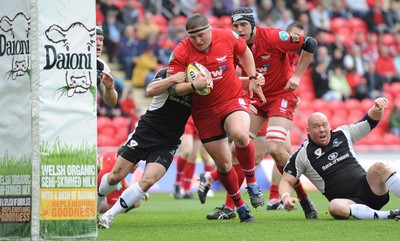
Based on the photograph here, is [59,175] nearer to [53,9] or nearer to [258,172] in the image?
[53,9]

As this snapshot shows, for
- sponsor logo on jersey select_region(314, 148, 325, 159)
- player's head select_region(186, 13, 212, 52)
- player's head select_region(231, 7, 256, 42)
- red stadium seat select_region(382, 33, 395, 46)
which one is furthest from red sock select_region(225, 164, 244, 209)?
red stadium seat select_region(382, 33, 395, 46)

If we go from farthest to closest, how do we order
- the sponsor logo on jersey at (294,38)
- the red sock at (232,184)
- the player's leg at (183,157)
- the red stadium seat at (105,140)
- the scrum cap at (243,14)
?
the red stadium seat at (105,140), the player's leg at (183,157), the sponsor logo on jersey at (294,38), the scrum cap at (243,14), the red sock at (232,184)

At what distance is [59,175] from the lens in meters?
8.28

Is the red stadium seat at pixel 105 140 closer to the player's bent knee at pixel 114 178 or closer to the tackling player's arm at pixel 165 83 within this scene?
the player's bent knee at pixel 114 178

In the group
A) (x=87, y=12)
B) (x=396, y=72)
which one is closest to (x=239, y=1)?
(x=396, y=72)

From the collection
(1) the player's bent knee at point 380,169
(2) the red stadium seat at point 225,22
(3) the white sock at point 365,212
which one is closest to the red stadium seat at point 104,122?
(2) the red stadium seat at point 225,22

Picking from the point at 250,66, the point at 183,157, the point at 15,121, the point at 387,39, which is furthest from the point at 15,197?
the point at 387,39

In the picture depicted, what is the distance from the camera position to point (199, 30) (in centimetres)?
1063

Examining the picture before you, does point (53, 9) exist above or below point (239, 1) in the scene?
below

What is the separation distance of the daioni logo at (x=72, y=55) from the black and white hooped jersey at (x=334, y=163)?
361cm

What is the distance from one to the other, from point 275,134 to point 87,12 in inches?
204

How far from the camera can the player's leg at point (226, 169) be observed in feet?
35.9

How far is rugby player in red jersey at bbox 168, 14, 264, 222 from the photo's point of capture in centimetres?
A: 1069

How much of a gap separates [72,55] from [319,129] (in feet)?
12.6
